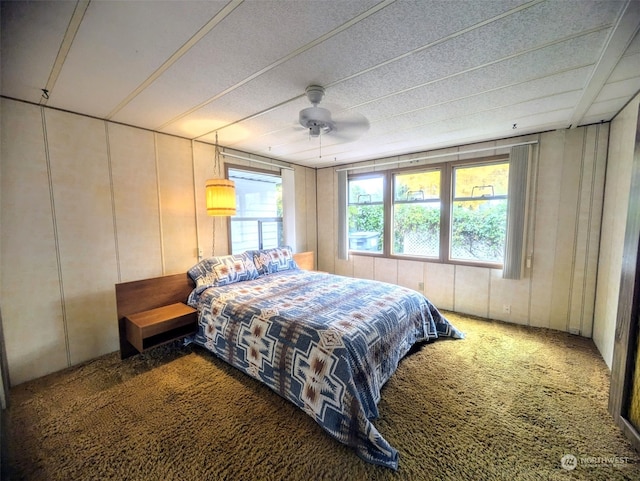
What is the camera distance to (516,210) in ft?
10.2

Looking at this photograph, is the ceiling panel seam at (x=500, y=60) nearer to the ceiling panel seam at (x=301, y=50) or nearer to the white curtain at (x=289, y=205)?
the ceiling panel seam at (x=301, y=50)

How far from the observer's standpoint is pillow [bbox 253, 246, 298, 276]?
350 centimetres

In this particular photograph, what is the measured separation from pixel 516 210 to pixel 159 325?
4.10 metres

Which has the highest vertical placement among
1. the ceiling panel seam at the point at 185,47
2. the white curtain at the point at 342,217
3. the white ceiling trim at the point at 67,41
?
the ceiling panel seam at the point at 185,47

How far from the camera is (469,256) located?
3.60 metres

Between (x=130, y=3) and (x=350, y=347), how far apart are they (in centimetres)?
215

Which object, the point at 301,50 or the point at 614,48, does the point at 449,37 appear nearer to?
the point at 301,50

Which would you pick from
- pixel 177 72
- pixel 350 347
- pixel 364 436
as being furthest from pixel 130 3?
pixel 364 436

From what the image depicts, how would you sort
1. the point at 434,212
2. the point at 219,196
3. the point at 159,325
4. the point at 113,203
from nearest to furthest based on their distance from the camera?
1. the point at 159,325
2. the point at 113,203
3. the point at 219,196
4. the point at 434,212

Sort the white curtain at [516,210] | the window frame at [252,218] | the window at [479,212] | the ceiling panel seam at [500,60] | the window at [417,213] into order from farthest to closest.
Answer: the window at [417,213]
the window frame at [252,218]
the window at [479,212]
the white curtain at [516,210]
the ceiling panel seam at [500,60]

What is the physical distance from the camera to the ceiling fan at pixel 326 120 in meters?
1.75

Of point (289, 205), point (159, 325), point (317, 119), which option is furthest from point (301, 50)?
point (289, 205)
